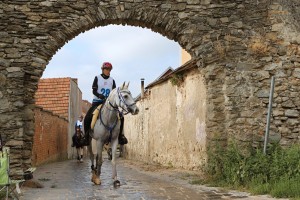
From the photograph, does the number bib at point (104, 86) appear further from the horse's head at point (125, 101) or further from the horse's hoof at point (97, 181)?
the horse's hoof at point (97, 181)

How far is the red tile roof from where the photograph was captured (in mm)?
23172

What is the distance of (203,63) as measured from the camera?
9352 millimetres

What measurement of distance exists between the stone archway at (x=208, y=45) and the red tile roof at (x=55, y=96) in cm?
1452

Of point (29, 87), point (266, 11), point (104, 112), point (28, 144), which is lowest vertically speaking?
point (28, 144)

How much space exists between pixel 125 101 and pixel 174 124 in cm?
650

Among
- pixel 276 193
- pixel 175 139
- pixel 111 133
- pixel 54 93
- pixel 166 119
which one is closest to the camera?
pixel 276 193

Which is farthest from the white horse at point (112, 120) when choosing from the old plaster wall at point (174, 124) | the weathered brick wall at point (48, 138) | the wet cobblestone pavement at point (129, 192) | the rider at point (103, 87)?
the weathered brick wall at point (48, 138)

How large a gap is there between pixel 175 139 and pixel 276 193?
7392 millimetres

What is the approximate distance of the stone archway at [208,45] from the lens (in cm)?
880

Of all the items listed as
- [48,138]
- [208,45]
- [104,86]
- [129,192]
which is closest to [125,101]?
[104,86]

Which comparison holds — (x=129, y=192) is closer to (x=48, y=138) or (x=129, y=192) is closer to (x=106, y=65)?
(x=106, y=65)

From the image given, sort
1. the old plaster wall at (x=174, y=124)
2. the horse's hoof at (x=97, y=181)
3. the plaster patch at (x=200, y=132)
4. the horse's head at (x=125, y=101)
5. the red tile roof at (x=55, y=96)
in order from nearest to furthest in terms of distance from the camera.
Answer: the horse's head at (x=125, y=101) < the horse's hoof at (x=97, y=181) < the plaster patch at (x=200, y=132) < the old plaster wall at (x=174, y=124) < the red tile roof at (x=55, y=96)

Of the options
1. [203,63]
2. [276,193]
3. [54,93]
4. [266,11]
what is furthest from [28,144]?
[54,93]

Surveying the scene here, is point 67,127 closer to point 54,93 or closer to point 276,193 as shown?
point 54,93
